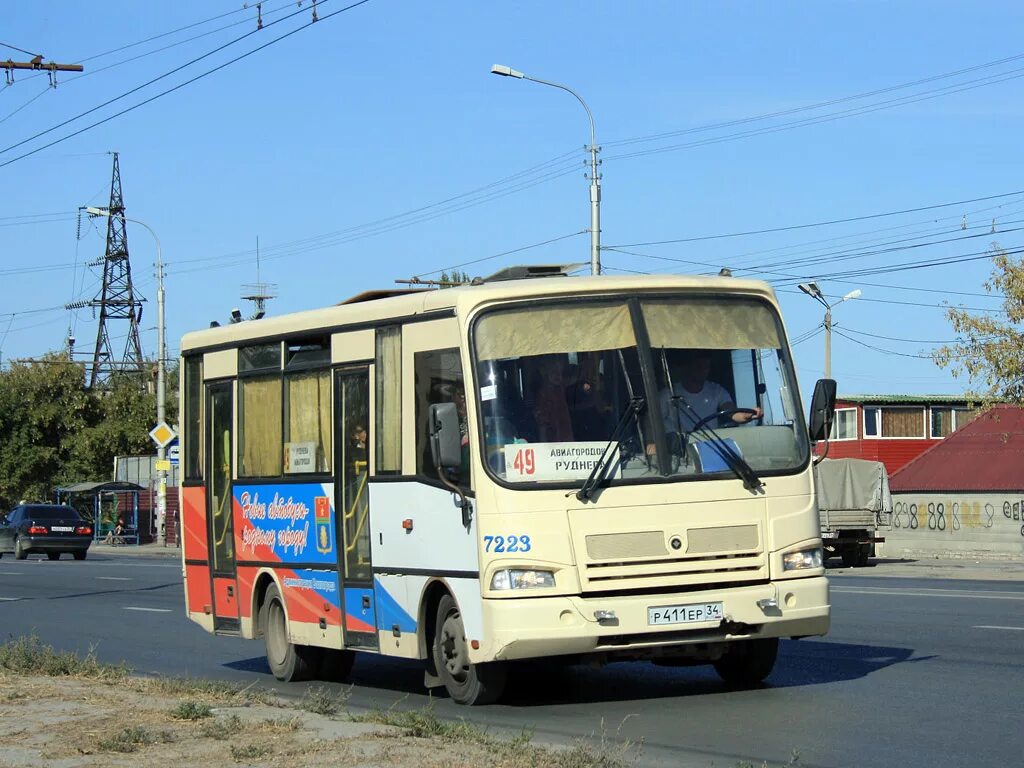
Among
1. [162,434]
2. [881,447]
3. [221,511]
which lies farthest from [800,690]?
[881,447]

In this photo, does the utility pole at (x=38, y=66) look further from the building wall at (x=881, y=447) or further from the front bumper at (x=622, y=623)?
the building wall at (x=881, y=447)

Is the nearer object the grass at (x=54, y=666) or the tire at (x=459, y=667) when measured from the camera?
the tire at (x=459, y=667)

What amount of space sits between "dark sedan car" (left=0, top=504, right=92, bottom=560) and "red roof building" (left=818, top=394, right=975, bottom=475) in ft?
103

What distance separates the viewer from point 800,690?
1145cm

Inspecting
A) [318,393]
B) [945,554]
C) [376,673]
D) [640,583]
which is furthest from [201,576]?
[945,554]

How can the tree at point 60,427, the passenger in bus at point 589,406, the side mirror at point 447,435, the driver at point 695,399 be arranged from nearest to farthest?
1. the side mirror at point 447,435
2. the passenger in bus at point 589,406
3. the driver at point 695,399
4. the tree at point 60,427

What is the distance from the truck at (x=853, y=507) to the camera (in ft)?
126

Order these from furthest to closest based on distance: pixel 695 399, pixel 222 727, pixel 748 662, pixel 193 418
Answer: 1. pixel 193 418
2. pixel 748 662
3. pixel 695 399
4. pixel 222 727

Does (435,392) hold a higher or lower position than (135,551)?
higher

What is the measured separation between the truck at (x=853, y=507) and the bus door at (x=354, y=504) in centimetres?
2674

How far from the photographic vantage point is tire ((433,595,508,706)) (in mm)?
10891

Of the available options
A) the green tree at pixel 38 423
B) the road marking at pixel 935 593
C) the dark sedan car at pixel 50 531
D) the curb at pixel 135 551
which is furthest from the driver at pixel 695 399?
the green tree at pixel 38 423

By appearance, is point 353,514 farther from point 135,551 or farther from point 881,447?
point 881,447

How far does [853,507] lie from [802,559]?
30445 mm
